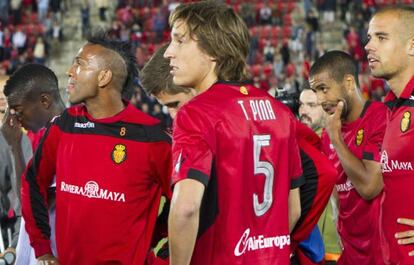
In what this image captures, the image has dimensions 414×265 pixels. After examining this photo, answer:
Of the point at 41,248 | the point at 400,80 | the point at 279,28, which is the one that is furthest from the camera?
the point at 279,28

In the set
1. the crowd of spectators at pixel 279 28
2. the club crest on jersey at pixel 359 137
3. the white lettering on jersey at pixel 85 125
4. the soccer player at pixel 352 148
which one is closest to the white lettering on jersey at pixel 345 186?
the soccer player at pixel 352 148

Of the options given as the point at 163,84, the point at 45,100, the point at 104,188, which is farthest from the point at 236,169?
the point at 45,100

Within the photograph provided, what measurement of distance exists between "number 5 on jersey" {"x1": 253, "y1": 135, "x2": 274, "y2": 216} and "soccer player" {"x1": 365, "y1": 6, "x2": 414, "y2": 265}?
0.96 meters

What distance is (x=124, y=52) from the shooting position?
5.07 metres

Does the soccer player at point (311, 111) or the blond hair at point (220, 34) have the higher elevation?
the blond hair at point (220, 34)

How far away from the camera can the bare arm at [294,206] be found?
399cm

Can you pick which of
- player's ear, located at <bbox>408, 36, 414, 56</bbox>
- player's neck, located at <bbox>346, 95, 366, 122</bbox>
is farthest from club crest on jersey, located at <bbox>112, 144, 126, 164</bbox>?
Answer: player's neck, located at <bbox>346, 95, 366, 122</bbox>

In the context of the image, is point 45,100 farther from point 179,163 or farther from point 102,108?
point 179,163

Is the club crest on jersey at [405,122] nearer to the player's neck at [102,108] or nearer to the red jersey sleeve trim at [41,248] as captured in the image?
the player's neck at [102,108]

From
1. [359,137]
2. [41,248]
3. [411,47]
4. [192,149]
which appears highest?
[411,47]

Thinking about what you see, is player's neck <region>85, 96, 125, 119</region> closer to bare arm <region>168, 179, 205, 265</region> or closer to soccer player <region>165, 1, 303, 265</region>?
soccer player <region>165, 1, 303, 265</region>

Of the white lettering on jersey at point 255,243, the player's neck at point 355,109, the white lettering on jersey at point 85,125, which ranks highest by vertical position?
the white lettering on jersey at point 85,125

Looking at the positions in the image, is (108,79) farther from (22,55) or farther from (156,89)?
(22,55)

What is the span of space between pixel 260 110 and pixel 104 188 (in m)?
1.18
